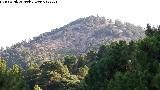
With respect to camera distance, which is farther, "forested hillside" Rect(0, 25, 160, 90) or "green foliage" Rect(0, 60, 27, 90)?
"green foliage" Rect(0, 60, 27, 90)

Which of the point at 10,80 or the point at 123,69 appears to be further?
the point at 123,69

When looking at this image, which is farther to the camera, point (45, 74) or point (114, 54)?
point (45, 74)

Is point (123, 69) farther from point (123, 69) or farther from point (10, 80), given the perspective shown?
point (10, 80)

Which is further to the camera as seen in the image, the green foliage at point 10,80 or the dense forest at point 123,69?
the green foliage at point 10,80

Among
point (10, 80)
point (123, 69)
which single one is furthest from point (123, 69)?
point (10, 80)

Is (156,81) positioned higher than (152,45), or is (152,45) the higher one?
(152,45)

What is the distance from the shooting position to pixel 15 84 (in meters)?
30.9

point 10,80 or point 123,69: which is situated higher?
point 123,69

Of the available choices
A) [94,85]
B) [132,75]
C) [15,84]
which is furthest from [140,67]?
[94,85]

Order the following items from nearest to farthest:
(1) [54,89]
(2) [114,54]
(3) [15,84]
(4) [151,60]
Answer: (4) [151,60], (3) [15,84], (2) [114,54], (1) [54,89]

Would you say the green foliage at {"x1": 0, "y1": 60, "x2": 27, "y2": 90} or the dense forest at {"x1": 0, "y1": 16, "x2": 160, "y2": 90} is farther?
the green foliage at {"x1": 0, "y1": 60, "x2": 27, "y2": 90}

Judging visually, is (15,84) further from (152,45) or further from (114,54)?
(152,45)

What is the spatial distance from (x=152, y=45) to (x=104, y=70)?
11649mm

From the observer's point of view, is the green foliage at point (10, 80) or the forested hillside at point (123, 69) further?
the green foliage at point (10, 80)
